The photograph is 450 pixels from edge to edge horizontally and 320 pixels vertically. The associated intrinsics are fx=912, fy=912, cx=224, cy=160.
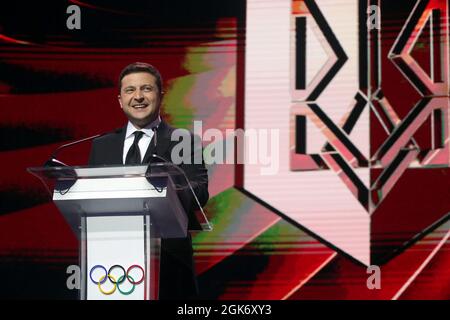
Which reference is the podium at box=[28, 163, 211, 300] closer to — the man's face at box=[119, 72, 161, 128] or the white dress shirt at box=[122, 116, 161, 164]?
the white dress shirt at box=[122, 116, 161, 164]

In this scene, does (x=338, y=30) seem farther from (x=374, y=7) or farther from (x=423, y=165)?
(x=423, y=165)

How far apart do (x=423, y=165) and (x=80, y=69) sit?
1672 millimetres

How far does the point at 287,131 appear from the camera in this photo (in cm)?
425

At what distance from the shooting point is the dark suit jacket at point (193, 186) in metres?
3.75

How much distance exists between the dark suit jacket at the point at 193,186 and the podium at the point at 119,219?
1.86ft

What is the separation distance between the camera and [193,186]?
12.1 ft

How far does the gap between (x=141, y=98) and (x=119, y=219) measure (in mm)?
827

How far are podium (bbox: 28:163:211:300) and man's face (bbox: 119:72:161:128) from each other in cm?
72

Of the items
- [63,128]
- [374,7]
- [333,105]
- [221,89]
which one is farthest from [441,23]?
[63,128]

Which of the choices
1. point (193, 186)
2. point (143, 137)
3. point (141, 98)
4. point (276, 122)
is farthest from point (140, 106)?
point (276, 122)

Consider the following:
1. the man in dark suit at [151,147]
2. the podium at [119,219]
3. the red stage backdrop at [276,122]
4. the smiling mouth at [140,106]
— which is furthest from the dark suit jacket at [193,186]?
the podium at [119,219]

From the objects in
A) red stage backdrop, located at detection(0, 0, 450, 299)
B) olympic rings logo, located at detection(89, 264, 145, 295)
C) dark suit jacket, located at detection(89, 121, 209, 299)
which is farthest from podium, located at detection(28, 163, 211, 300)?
red stage backdrop, located at detection(0, 0, 450, 299)

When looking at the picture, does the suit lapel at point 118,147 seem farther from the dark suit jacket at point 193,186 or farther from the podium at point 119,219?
the podium at point 119,219

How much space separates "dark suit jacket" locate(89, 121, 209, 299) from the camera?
3.75 meters
